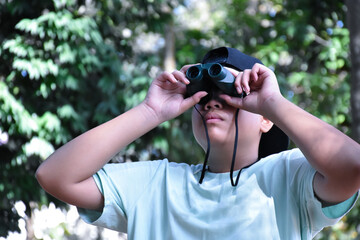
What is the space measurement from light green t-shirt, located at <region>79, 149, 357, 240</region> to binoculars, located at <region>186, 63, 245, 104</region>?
29 centimetres

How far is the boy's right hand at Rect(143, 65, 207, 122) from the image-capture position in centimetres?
204

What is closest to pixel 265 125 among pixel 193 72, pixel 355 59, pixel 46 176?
pixel 193 72

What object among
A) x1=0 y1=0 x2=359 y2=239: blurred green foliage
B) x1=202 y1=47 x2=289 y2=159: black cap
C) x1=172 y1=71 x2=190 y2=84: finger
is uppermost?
x1=172 y1=71 x2=190 y2=84: finger

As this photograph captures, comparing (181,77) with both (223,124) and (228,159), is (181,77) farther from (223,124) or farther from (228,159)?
(228,159)

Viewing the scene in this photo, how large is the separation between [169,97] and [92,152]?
0.38 metres

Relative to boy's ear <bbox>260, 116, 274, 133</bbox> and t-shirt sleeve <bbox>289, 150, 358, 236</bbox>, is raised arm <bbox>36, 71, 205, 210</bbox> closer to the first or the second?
boy's ear <bbox>260, 116, 274, 133</bbox>

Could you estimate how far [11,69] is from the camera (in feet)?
19.2

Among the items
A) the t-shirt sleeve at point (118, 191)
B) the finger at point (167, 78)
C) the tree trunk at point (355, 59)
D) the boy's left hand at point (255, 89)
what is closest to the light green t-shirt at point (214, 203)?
the t-shirt sleeve at point (118, 191)

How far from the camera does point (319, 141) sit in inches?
67.4

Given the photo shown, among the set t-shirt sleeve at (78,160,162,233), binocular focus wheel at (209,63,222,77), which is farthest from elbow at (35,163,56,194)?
binocular focus wheel at (209,63,222,77)

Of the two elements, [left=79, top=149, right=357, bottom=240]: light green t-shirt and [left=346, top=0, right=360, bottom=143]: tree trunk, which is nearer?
[left=79, top=149, right=357, bottom=240]: light green t-shirt

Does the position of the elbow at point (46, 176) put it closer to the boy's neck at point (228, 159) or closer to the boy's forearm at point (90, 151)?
the boy's forearm at point (90, 151)

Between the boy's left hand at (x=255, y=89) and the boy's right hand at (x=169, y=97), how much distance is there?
13 centimetres

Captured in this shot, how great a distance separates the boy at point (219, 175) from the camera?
5.75 feet
